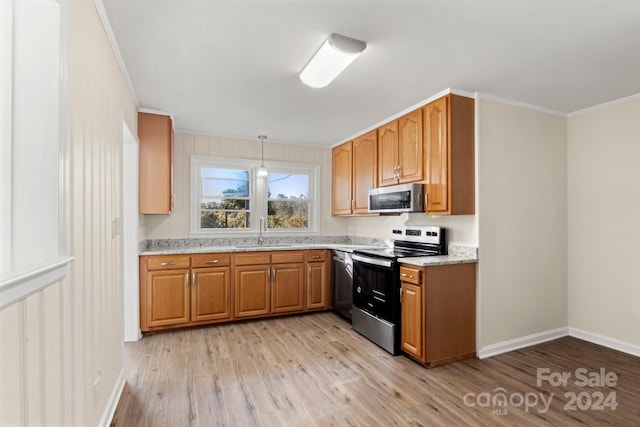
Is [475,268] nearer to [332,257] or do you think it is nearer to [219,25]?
[332,257]

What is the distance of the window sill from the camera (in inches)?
26.2

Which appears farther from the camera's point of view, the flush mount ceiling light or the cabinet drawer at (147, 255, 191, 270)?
the cabinet drawer at (147, 255, 191, 270)

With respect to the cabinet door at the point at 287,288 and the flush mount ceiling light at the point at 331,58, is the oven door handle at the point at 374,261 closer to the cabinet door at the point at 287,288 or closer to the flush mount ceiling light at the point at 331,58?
the cabinet door at the point at 287,288

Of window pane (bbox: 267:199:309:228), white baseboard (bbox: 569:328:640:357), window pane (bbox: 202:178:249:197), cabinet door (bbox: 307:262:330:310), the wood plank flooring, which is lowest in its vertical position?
the wood plank flooring

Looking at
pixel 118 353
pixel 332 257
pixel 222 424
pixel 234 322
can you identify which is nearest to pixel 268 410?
pixel 222 424

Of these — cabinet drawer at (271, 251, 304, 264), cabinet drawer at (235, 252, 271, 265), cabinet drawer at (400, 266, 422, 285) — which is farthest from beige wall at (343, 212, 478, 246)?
cabinet drawer at (235, 252, 271, 265)

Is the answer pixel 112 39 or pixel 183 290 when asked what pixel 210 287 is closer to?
pixel 183 290

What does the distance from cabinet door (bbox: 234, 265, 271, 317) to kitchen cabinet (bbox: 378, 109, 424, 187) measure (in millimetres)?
1869

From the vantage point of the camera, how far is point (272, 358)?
2924mm

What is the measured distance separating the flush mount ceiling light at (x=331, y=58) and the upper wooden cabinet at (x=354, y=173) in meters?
1.76

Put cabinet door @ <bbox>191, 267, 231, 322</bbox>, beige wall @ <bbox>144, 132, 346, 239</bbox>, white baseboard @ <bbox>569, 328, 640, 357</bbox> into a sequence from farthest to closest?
beige wall @ <bbox>144, 132, 346, 239</bbox> < cabinet door @ <bbox>191, 267, 231, 322</bbox> < white baseboard @ <bbox>569, 328, 640, 357</bbox>

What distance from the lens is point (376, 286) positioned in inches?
129

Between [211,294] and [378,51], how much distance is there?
310 centimetres

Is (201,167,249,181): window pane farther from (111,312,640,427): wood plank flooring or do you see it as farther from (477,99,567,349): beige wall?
(477,99,567,349): beige wall
